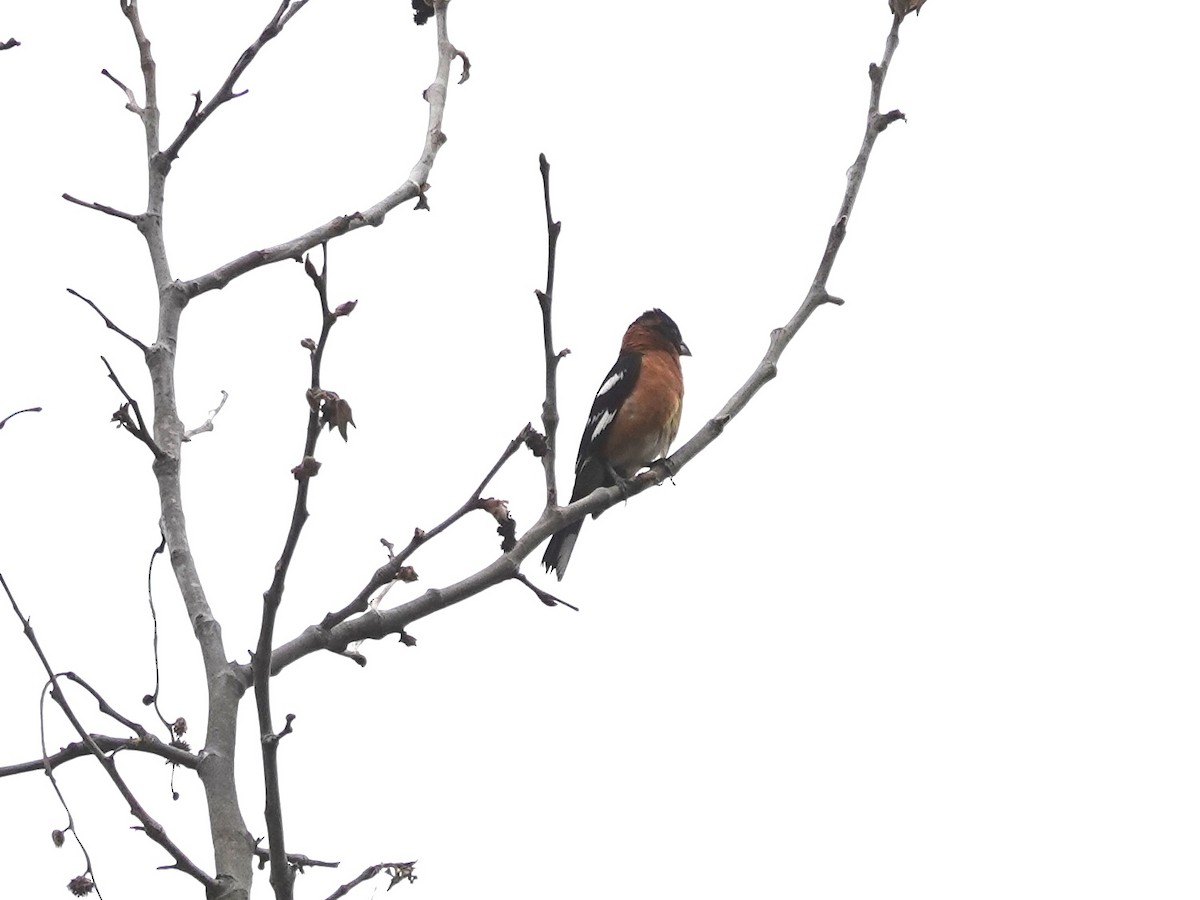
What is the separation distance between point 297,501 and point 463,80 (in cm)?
201

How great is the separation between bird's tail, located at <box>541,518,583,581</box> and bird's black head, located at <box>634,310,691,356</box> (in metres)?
1.34

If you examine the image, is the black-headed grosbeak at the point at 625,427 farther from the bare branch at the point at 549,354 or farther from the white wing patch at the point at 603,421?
the bare branch at the point at 549,354

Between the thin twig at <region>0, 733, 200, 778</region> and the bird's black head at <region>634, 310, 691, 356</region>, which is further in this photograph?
the bird's black head at <region>634, 310, 691, 356</region>

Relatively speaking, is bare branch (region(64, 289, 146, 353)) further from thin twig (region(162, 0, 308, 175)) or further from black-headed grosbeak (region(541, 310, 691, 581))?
black-headed grosbeak (region(541, 310, 691, 581))

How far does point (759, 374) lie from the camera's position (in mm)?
3615

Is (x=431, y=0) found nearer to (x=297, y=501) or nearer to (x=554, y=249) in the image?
(x=554, y=249)

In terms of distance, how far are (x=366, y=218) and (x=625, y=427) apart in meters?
4.15

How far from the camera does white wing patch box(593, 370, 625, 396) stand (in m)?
7.89

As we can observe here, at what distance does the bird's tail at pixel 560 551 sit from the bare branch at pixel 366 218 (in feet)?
13.4

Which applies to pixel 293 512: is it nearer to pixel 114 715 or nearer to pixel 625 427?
pixel 114 715

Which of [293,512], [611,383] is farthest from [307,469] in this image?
[611,383]

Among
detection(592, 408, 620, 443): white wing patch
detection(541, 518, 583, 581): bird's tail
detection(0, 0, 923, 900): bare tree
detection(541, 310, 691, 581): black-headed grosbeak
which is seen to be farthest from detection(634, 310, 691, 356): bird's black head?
detection(0, 0, 923, 900): bare tree

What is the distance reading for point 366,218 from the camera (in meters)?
3.49

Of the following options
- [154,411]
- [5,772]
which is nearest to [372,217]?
[154,411]
